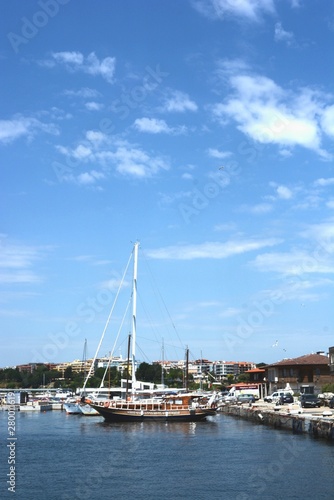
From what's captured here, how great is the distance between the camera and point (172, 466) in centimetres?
3759

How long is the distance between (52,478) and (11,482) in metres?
2.28

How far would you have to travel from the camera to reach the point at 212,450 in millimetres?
45188

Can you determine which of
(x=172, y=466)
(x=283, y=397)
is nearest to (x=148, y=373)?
(x=283, y=397)

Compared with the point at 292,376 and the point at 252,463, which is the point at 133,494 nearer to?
the point at 252,463

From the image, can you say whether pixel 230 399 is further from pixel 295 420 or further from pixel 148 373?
pixel 148 373

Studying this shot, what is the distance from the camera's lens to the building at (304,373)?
301 ft

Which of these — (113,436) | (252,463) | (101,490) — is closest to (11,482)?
(101,490)

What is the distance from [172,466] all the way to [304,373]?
59.3m

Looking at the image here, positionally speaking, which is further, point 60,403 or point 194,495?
point 60,403

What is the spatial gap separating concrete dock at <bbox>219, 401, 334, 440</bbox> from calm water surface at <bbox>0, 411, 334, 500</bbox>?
1.08m

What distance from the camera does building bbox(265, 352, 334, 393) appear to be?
301 ft

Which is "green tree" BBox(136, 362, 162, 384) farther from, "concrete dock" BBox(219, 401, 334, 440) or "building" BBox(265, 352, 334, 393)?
"concrete dock" BBox(219, 401, 334, 440)

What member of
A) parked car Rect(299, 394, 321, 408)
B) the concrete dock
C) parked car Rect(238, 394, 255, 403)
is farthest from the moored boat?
parked car Rect(238, 394, 255, 403)

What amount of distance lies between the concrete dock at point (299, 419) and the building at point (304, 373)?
15629mm
